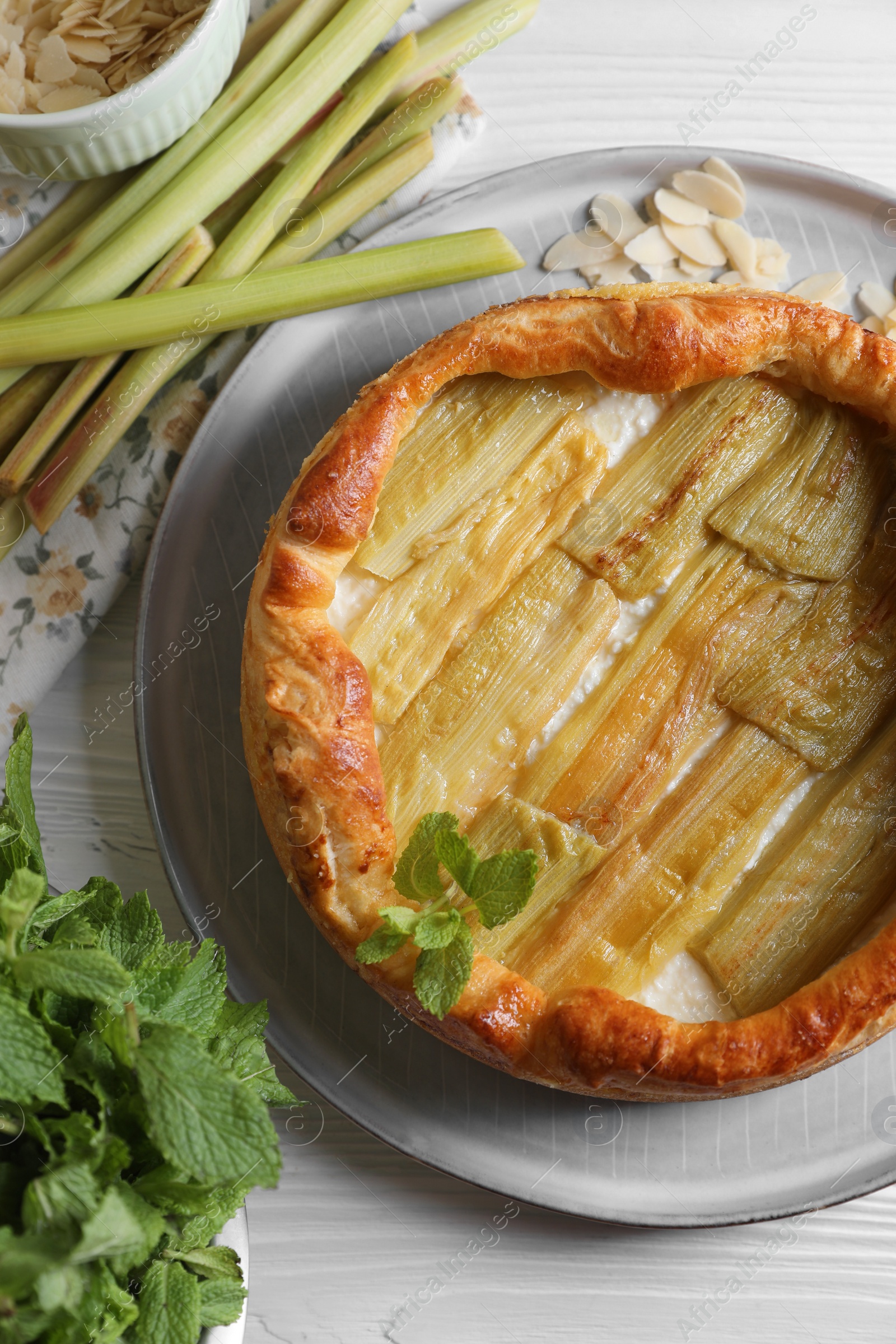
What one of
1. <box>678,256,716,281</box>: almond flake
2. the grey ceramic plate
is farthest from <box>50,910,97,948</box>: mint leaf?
<box>678,256,716,281</box>: almond flake

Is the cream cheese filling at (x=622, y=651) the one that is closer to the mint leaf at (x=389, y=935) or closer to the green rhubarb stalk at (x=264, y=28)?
the mint leaf at (x=389, y=935)

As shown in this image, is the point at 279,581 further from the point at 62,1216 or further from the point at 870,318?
the point at 870,318

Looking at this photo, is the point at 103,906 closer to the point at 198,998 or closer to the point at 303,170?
the point at 198,998

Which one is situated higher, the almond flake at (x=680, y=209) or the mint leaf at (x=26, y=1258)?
the almond flake at (x=680, y=209)

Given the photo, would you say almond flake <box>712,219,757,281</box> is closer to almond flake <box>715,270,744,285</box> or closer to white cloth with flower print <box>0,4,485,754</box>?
A: almond flake <box>715,270,744,285</box>

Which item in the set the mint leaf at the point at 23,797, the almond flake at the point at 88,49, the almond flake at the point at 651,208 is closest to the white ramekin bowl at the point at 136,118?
the almond flake at the point at 88,49

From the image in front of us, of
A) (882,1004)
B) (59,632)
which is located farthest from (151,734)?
(882,1004)
